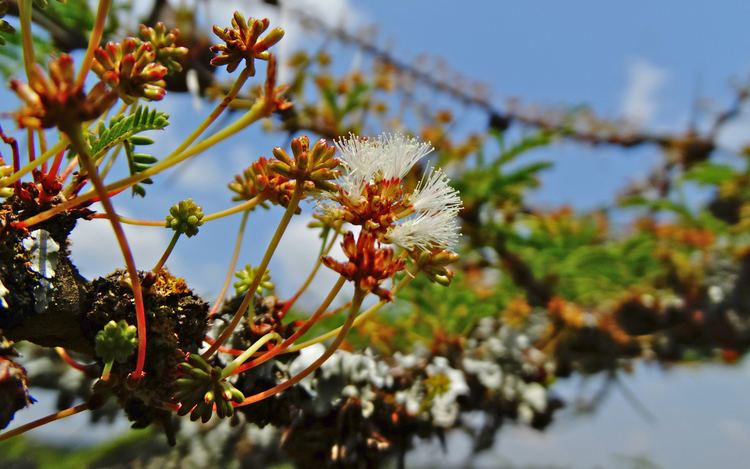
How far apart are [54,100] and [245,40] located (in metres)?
0.30

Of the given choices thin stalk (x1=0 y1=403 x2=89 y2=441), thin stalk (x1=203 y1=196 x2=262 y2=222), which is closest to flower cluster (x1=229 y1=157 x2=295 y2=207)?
thin stalk (x1=203 y1=196 x2=262 y2=222)

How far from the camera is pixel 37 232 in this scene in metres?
0.86

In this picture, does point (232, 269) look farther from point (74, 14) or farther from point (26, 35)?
point (74, 14)

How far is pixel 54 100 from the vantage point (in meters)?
0.60

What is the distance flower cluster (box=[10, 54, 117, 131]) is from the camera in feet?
1.97

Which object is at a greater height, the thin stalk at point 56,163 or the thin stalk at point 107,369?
the thin stalk at point 56,163

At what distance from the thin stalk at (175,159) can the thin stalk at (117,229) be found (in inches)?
1.6

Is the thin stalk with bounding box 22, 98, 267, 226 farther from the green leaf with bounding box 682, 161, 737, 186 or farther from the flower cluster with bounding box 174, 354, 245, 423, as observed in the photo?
the green leaf with bounding box 682, 161, 737, 186

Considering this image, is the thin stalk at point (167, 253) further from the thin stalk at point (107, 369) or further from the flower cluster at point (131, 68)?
the flower cluster at point (131, 68)

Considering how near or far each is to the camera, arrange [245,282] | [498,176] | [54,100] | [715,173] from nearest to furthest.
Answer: [54,100], [245,282], [498,176], [715,173]

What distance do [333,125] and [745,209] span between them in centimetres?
231

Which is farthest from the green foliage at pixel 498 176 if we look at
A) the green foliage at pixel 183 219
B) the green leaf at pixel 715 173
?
the green foliage at pixel 183 219

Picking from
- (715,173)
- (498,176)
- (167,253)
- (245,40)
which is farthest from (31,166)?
(715,173)

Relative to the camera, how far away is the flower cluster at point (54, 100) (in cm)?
60
